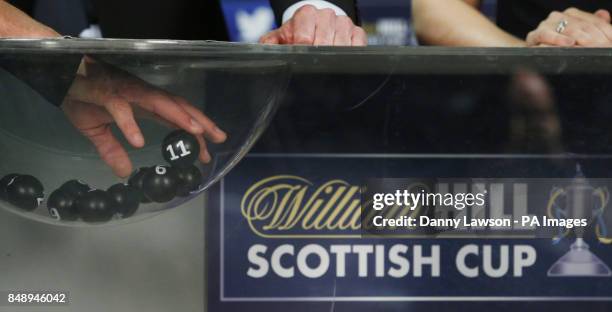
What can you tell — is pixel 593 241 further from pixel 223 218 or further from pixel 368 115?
pixel 223 218

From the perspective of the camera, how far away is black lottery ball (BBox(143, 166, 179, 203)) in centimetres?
85

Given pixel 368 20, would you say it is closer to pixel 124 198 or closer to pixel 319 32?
pixel 319 32

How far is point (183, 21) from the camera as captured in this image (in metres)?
1.69

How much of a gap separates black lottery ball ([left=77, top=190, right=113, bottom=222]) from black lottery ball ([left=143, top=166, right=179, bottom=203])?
0.14 feet

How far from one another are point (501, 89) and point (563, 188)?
0.44 feet

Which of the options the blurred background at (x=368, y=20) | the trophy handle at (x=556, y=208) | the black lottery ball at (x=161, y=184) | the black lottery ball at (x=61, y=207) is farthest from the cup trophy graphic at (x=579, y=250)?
the blurred background at (x=368, y=20)

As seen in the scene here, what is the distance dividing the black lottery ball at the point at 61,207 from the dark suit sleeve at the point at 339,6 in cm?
57

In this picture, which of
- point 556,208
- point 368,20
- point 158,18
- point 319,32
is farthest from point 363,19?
point 556,208

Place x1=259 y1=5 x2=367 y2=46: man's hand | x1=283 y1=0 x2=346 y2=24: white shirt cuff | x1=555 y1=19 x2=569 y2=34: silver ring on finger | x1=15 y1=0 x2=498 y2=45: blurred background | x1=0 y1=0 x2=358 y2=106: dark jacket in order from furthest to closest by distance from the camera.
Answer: x1=15 y1=0 x2=498 y2=45: blurred background
x1=0 y1=0 x2=358 y2=106: dark jacket
x1=555 y1=19 x2=569 y2=34: silver ring on finger
x1=283 y1=0 x2=346 y2=24: white shirt cuff
x1=259 y1=5 x2=367 y2=46: man's hand

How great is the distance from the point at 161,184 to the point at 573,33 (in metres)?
0.77

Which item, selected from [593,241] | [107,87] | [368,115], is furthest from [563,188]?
[107,87]

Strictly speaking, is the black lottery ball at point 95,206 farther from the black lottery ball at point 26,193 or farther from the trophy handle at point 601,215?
the trophy handle at point 601,215

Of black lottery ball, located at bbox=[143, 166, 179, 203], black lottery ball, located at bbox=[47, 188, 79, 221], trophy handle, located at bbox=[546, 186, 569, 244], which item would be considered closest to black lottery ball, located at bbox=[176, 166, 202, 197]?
black lottery ball, located at bbox=[143, 166, 179, 203]

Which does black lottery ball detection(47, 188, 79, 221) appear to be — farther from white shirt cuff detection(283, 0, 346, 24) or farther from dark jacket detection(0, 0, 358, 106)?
dark jacket detection(0, 0, 358, 106)
